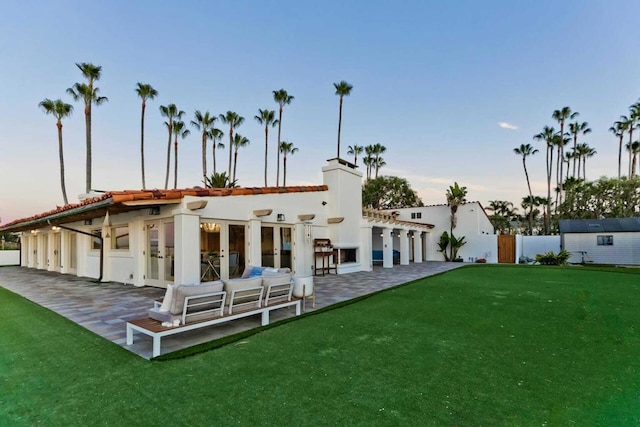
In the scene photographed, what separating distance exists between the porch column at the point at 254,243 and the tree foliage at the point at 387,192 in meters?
27.6

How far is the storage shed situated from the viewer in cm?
2053

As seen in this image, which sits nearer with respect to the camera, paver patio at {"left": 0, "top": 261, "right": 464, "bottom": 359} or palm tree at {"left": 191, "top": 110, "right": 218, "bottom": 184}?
paver patio at {"left": 0, "top": 261, "right": 464, "bottom": 359}

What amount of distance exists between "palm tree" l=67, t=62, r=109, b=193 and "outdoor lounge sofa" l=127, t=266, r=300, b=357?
23.2 m

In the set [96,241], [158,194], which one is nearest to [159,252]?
[158,194]

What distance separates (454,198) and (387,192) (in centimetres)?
1447

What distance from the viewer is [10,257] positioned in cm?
2416

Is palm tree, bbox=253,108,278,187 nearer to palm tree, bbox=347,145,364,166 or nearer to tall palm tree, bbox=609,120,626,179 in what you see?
palm tree, bbox=347,145,364,166

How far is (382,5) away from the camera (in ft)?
43.4

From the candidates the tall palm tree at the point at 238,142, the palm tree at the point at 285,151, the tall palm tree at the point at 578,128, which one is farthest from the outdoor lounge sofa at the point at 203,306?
the tall palm tree at the point at 578,128

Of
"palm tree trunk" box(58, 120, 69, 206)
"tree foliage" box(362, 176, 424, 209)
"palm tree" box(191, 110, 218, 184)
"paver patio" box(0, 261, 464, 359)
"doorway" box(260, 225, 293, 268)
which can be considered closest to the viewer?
"paver patio" box(0, 261, 464, 359)

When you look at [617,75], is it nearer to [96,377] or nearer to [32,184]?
[96,377]

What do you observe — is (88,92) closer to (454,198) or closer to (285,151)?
(285,151)

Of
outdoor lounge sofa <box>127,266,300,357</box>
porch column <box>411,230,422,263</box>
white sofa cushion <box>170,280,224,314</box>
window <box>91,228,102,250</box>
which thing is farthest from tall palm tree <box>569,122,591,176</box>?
window <box>91,228,102,250</box>

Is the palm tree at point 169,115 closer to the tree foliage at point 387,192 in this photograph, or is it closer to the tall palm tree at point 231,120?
the tall palm tree at point 231,120
